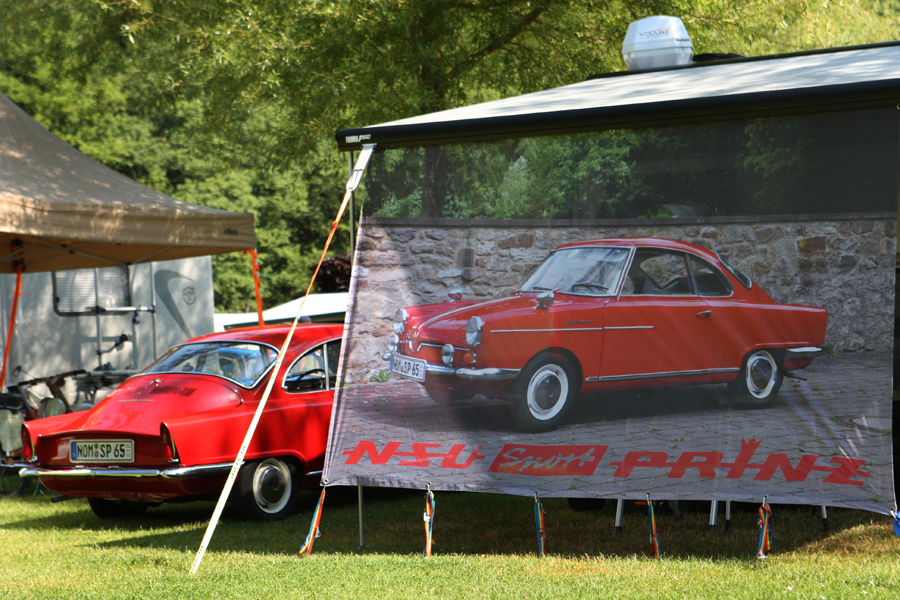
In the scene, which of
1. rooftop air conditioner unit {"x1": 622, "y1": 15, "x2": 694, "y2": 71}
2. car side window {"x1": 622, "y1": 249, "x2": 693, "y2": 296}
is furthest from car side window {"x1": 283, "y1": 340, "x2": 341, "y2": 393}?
rooftop air conditioner unit {"x1": 622, "y1": 15, "x2": 694, "y2": 71}

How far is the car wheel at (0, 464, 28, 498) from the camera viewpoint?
8.90 metres

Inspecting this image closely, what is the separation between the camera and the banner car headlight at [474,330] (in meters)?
5.34

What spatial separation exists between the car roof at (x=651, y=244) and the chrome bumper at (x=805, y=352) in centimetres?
64

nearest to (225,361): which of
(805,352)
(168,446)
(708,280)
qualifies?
(168,446)

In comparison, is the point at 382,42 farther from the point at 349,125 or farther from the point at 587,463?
the point at 587,463

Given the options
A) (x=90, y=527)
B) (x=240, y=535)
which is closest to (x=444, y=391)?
Answer: (x=240, y=535)

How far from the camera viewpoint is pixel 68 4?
1231cm

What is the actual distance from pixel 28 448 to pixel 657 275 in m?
5.15

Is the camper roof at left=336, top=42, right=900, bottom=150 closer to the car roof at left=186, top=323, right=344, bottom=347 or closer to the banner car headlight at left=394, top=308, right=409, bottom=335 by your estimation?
the banner car headlight at left=394, top=308, right=409, bottom=335

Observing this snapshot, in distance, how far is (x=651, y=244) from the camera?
16.6 ft

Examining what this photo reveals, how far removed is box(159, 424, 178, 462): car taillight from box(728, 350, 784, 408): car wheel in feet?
12.4

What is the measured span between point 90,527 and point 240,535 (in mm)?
1622

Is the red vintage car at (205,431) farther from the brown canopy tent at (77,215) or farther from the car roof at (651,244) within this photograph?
the car roof at (651,244)

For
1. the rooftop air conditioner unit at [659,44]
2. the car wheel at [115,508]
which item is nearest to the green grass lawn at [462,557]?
the car wheel at [115,508]
